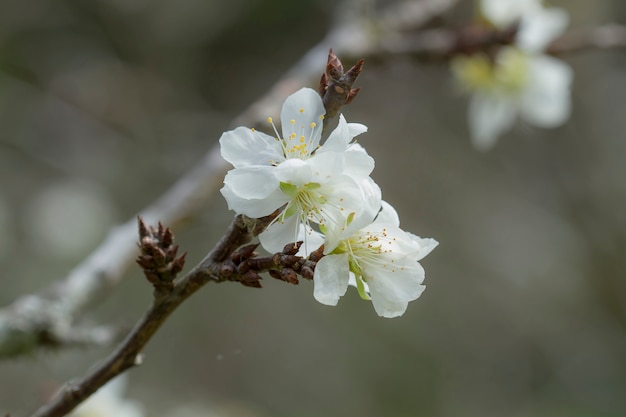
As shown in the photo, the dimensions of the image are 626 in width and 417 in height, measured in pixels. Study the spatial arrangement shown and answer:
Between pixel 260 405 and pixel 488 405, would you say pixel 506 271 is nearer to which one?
pixel 488 405

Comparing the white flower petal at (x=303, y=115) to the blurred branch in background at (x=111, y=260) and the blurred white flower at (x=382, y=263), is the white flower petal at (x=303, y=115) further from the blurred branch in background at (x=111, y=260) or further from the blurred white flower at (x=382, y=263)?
the blurred branch in background at (x=111, y=260)

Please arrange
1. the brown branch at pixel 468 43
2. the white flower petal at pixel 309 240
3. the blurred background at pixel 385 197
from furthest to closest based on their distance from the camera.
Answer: the blurred background at pixel 385 197
the brown branch at pixel 468 43
the white flower petal at pixel 309 240

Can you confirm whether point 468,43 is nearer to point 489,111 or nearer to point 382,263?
point 489,111

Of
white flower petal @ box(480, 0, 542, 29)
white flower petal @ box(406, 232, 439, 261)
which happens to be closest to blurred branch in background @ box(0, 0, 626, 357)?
white flower petal @ box(480, 0, 542, 29)

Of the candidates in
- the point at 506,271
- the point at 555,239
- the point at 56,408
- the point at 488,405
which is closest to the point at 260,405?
the point at 488,405

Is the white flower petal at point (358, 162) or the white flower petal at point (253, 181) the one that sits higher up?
the white flower petal at point (253, 181)

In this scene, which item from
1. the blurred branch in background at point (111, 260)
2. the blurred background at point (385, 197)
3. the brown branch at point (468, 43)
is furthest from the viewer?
the blurred background at point (385, 197)

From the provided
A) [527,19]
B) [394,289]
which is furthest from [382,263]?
[527,19]

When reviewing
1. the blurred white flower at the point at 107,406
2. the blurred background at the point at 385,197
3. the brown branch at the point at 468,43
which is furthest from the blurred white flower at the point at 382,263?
the blurred background at the point at 385,197
